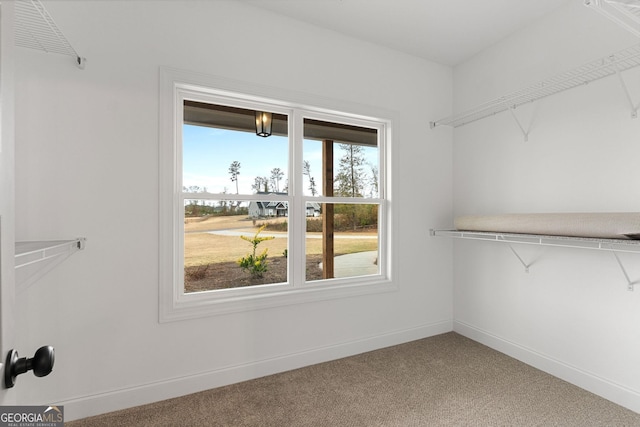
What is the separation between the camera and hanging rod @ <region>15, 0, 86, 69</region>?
4.41 feet

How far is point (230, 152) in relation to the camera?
2316mm

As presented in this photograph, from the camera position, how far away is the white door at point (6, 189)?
0.65m

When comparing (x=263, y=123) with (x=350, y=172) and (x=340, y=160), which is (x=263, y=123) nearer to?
(x=340, y=160)

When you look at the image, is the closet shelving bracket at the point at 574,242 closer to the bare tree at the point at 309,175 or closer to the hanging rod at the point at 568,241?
the hanging rod at the point at 568,241

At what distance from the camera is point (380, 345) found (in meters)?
2.68

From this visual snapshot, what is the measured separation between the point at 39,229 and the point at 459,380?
268 cm

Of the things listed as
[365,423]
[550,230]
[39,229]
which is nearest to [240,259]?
[39,229]

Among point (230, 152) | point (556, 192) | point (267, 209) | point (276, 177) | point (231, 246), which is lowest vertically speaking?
point (231, 246)

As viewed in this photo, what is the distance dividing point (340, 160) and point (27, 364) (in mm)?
2320

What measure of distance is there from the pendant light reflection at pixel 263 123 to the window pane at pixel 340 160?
11.8 inches

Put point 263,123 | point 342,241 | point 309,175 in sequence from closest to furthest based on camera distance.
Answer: point 263,123, point 309,175, point 342,241

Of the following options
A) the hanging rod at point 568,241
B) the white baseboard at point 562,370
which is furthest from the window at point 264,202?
the white baseboard at point 562,370

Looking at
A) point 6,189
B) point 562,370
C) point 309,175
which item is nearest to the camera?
point 6,189

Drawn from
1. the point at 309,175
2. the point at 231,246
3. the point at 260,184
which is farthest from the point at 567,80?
the point at 231,246
